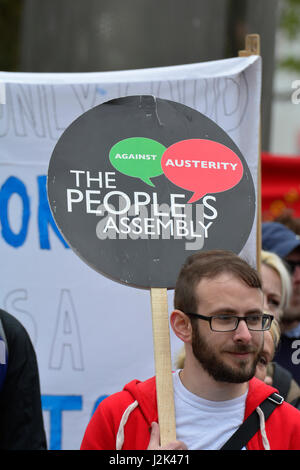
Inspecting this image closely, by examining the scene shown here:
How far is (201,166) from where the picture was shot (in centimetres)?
237

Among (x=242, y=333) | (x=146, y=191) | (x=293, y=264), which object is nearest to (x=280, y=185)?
(x=293, y=264)

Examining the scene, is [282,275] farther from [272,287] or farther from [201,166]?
[201,166]

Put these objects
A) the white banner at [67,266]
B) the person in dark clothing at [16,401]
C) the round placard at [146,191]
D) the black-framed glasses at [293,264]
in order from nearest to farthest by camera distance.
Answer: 1. the round placard at [146,191]
2. the person in dark clothing at [16,401]
3. the white banner at [67,266]
4. the black-framed glasses at [293,264]

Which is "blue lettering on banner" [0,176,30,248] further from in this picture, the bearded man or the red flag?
the red flag

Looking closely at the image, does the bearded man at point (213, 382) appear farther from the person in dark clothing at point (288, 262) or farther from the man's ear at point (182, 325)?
the person in dark clothing at point (288, 262)

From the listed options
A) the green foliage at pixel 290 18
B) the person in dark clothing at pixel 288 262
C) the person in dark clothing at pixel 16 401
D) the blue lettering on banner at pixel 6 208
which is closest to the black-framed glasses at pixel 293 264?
A: the person in dark clothing at pixel 288 262

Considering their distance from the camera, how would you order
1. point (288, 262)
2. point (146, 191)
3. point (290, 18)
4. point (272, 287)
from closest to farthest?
point (146, 191) < point (272, 287) < point (288, 262) < point (290, 18)

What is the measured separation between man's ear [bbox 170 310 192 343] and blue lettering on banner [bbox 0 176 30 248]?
1.25 m

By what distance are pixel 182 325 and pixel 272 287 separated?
1.44m

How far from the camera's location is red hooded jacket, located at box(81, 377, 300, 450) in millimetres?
1985

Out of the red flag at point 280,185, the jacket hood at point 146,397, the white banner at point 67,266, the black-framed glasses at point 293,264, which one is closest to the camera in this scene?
the jacket hood at point 146,397

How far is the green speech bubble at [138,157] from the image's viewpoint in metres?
2.32

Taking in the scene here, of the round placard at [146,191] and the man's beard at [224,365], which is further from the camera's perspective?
the round placard at [146,191]

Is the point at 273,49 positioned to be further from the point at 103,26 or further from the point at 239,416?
the point at 239,416
